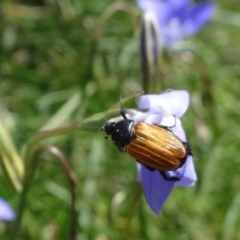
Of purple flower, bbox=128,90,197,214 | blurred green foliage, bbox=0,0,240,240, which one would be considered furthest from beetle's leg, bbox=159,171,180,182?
blurred green foliage, bbox=0,0,240,240

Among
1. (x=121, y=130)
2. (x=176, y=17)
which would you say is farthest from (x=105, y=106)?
(x=121, y=130)

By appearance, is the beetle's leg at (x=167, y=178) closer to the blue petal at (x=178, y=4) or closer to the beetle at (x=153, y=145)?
the beetle at (x=153, y=145)

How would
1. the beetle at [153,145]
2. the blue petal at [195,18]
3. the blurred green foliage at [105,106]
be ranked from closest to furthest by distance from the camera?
the beetle at [153,145]
the blurred green foliage at [105,106]
the blue petal at [195,18]

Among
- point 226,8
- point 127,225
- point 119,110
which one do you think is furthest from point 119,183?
point 226,8

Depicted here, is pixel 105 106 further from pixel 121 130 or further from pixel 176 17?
pixel 121 130

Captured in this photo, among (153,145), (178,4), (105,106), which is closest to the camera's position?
(153,145)

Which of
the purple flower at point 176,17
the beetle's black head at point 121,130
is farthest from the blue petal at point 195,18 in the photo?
the beetle's black head at point 121,130

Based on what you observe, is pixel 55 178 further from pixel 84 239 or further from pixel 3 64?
pixel 3 64
